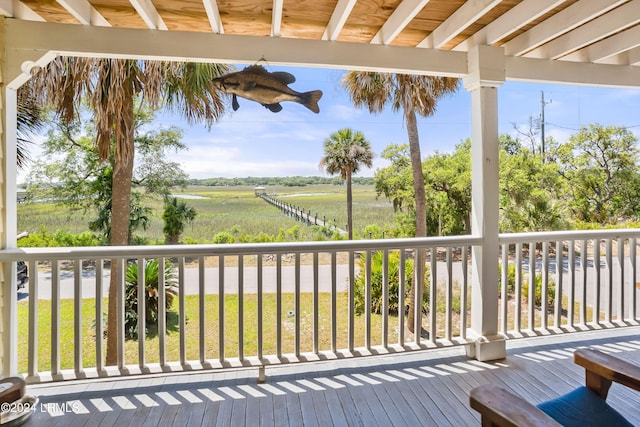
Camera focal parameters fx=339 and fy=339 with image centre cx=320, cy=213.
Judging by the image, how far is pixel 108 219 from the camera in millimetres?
4516

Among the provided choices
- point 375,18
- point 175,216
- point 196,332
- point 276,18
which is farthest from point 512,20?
point 196,332

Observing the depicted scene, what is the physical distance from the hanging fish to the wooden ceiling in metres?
0.30

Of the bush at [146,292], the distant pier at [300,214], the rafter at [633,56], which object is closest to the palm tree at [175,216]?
the bush at [146,292]

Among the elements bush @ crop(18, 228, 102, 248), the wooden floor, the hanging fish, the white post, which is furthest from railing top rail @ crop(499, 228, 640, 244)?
bush @ crop(18, 228, 102, 248)

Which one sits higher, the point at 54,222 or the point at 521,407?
the point at 54,222

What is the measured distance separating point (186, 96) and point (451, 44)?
9.74 ft

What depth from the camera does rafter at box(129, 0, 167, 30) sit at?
1.79m

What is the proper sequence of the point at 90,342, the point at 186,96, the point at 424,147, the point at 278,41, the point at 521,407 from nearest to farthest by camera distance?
the point at 521,407
the point at 278,41
the point at 186,96
the point at 90,342
the point at 424,147

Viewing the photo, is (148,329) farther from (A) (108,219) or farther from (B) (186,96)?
(B) (186,96)

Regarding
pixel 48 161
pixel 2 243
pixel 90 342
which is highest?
pixel 48 161

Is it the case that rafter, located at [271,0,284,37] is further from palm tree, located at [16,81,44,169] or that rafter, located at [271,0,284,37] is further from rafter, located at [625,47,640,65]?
palm tree, located at [16,81,44,169]

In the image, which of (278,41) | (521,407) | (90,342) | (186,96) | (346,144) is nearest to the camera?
(521,407)

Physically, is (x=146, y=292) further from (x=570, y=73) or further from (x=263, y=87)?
(x=570, y=73)

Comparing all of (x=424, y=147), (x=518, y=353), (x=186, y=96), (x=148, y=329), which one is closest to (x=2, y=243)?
(x=186, y=96)
